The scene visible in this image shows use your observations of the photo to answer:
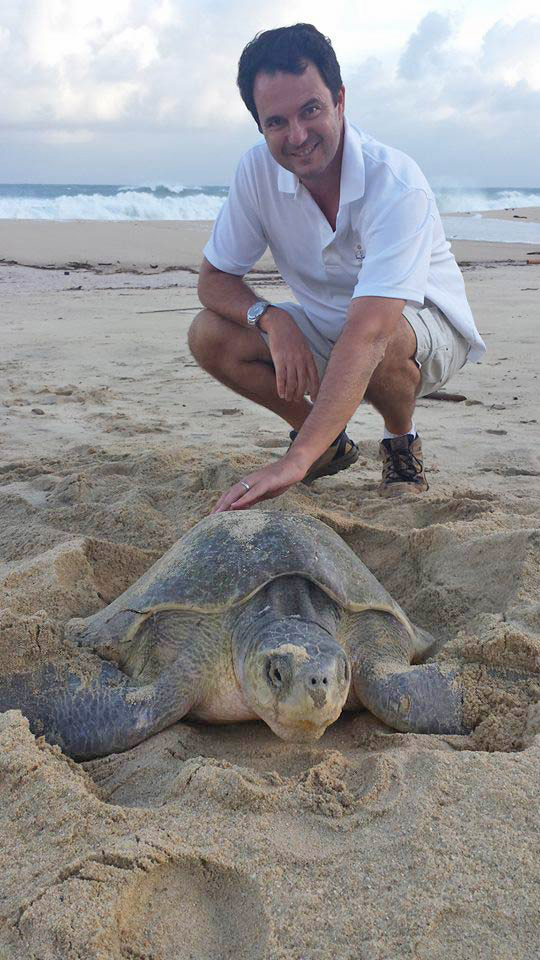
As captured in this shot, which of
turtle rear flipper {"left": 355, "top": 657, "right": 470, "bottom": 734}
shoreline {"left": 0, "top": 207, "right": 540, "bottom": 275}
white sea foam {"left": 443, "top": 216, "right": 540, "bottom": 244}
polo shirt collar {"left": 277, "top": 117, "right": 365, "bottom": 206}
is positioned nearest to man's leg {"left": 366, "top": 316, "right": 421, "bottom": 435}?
polo shirt collar {"left": 277, "top": 117, "right": 365, "bottom": 206}

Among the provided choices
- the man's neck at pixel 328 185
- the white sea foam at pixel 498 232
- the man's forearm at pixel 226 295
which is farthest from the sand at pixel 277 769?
the white sea foam at pixel 498 232

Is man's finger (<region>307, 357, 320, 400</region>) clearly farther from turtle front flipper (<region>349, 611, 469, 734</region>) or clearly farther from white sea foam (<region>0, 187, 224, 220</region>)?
white sea foam (<region>0, 187, 224, 220</region>)

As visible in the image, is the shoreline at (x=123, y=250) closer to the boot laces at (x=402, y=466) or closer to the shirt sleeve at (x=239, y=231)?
the shirt sleeve at (x=239, y=231)

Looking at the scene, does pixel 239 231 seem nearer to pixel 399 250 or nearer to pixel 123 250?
pixel 399 250

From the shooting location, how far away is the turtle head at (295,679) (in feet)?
5.15

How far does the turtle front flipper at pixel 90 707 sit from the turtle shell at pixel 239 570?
8.1 inches

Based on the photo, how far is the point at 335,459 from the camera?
339cm

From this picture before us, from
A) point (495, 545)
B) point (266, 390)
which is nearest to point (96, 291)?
point (266, 390)

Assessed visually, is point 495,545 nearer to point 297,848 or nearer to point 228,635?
point 228,635

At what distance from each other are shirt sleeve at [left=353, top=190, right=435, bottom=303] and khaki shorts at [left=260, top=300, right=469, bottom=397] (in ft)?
1.37

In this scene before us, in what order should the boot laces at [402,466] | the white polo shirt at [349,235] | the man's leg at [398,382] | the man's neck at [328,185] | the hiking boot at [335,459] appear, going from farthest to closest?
the hiking boot at [335,459] → the boot laces at [402,466] → the man's leg at [398,382] → the man's neck at [328,185] → the white polo shirt at [349,235]

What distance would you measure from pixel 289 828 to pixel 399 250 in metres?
→ 1.85

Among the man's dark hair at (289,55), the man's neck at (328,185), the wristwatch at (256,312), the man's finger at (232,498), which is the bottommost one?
A: the man's finger at (232,498)

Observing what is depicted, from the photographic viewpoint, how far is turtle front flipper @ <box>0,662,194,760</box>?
1.71 meters
